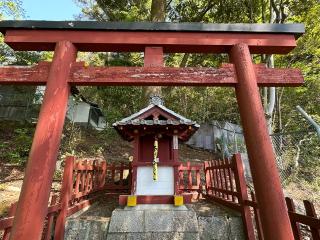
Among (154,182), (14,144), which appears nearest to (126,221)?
(154,182)

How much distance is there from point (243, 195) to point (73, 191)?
132 inches

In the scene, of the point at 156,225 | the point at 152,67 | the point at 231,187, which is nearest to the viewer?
the point at 152,67

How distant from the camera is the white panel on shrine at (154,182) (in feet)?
16.9

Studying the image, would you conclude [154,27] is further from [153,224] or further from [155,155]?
[153,224]

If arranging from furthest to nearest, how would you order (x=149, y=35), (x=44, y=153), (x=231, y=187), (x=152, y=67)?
(x=231, y=187)
(x=149, y=35)
(x=152, y=67)
(x=44, y=153)

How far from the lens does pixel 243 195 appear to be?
15.0ft

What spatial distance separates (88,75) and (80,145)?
9.60m

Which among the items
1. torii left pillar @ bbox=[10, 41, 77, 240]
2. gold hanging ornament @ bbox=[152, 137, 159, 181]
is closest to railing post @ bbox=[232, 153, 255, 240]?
gold hanging ornament @ bbox=[152, 137, 159, 181]

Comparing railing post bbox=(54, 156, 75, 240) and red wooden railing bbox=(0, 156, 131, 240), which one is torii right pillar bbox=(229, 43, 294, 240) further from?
railing post bbox=(54, 156, 75, 240)

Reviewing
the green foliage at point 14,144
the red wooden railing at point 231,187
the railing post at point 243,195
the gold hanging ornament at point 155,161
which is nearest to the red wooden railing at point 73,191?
the gold hanging ornament at point 155,161

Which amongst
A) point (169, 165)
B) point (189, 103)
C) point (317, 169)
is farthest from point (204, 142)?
point (169, 165)

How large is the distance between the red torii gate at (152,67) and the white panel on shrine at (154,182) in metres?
2.74

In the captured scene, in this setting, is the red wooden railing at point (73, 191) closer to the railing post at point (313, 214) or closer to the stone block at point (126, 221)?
the stone block at point (126, 221)

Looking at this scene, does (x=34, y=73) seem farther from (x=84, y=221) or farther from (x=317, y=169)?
(x=317, y=169)
